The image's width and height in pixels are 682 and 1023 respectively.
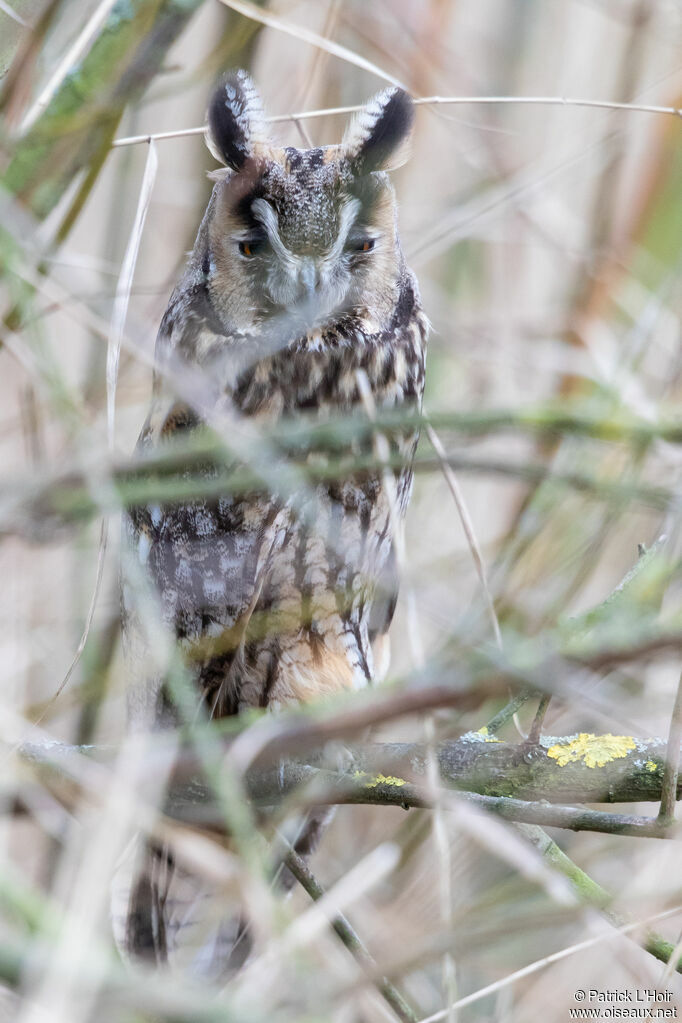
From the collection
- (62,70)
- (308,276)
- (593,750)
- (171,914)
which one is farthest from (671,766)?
(171,914)

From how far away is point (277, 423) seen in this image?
2.00m

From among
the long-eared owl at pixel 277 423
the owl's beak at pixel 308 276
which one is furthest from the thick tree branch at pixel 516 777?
the owl's beak at pixel 308 276

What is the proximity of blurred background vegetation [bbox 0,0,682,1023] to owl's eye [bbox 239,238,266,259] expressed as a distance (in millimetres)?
206

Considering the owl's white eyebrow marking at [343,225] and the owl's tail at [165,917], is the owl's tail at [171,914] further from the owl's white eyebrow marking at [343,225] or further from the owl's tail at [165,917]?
the owl's white eyebrow marking at [343,225]

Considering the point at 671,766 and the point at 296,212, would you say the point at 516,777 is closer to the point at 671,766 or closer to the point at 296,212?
the point at 671,766

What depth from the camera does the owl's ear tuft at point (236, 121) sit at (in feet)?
5.74

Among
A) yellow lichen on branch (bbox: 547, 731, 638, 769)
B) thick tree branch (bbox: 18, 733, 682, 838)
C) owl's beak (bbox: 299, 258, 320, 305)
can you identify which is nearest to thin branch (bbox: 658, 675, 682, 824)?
thick tree branch (bbox: 18, 733, 682, 838)

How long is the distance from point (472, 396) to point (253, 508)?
884mm

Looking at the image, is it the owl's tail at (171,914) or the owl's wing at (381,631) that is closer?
the owl's tail at (171,914)

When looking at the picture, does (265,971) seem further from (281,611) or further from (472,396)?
(472,396)

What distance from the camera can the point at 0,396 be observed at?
234 cm

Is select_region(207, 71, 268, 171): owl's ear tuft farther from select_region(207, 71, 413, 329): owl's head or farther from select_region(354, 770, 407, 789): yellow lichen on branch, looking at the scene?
select_region(354, 770, 407, 789): yellow lichen on branch

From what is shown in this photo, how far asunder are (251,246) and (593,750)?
110cm

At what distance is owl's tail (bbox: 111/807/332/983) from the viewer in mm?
2082
